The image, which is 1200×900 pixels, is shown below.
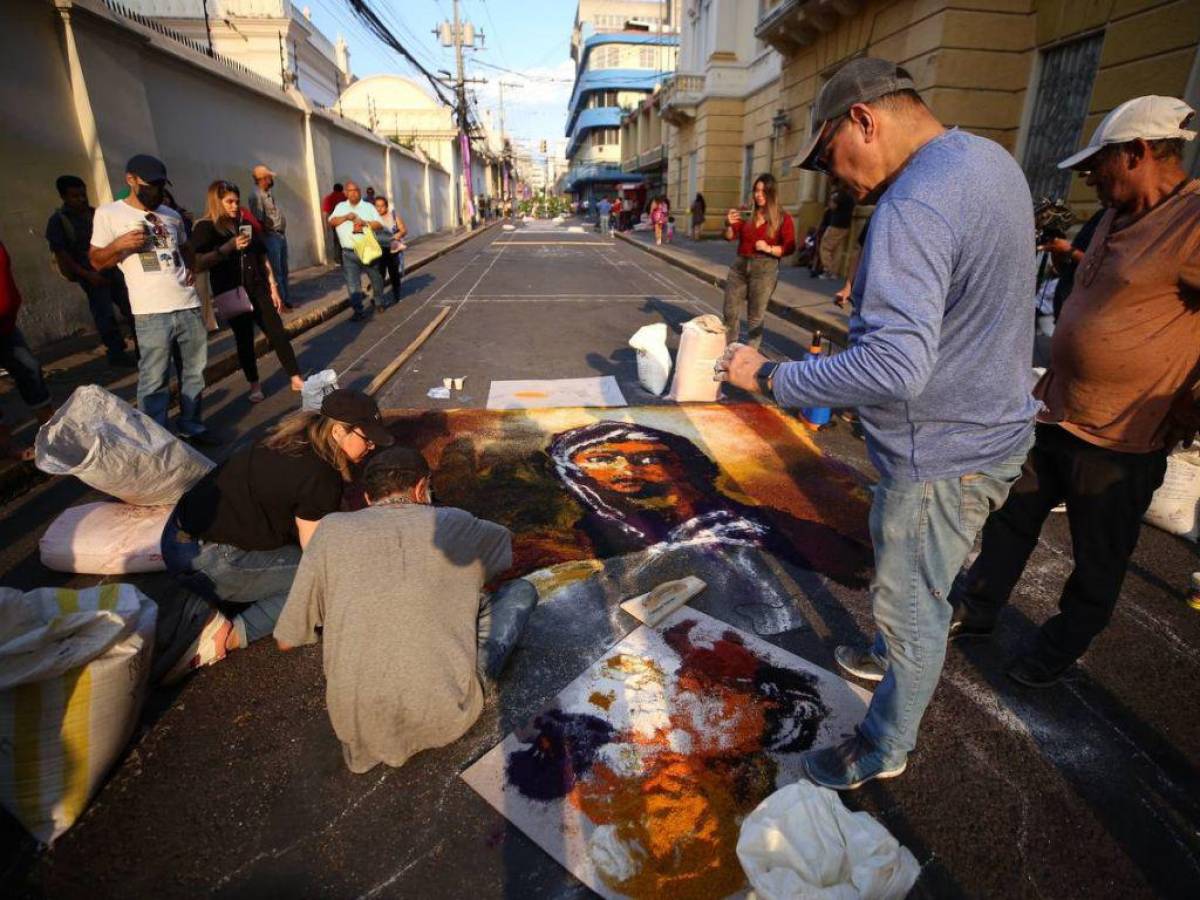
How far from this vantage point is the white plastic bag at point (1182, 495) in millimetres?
3543

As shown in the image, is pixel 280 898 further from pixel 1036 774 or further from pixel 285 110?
pixel 285 110

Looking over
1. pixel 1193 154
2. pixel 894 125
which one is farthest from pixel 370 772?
pixel 1193 154

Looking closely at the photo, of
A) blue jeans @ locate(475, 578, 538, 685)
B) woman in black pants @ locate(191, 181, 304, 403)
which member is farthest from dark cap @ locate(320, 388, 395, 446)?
woman in black pants @ locate(191, 181, 304, 403)

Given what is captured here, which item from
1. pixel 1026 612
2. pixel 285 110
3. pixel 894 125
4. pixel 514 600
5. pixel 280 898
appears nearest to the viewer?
pixel 894 125

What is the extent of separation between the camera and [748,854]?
1.43 m

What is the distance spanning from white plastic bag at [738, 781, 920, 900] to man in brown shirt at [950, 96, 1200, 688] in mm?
1480

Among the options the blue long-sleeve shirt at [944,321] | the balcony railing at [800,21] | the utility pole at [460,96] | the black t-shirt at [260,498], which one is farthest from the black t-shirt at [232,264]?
the utility pole at [460,96]

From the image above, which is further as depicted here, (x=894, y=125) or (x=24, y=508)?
(x=24, y=508)

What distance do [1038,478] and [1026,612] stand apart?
0.85 m

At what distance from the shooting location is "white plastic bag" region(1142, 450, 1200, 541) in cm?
354

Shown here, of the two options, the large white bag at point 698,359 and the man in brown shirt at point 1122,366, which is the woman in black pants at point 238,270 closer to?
the large white bag at point 698,359

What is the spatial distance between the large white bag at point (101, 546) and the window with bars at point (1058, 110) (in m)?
10.9

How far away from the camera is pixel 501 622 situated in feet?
8.54

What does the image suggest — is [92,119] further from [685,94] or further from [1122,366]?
[685,94]
